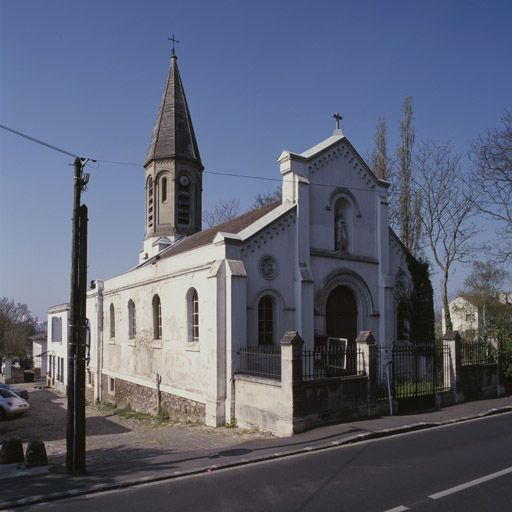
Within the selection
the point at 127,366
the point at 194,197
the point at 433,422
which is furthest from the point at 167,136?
the point at 433,422

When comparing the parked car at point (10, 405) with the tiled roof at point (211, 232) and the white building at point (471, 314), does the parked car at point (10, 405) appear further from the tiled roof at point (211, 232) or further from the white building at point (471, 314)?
the white building at point (471, 314)

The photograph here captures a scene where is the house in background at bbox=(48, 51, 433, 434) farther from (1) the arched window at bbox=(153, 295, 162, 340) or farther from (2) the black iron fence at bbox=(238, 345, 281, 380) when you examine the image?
(2) the black iron fence at bbox=(238, 345, 281, 380)

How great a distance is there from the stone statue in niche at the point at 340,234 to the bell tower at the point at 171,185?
12215 millimetres

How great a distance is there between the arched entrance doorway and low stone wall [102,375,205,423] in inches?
227

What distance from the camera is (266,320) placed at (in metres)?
18.2

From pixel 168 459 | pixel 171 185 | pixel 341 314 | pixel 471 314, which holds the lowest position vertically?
pixel 168 459

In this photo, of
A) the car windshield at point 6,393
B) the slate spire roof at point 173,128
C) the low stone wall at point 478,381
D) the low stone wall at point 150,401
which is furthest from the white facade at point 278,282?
the slate spire roof at point 173,128

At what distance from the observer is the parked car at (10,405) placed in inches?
928

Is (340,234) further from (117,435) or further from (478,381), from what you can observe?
(117,435)

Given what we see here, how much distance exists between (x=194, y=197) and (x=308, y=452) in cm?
2211

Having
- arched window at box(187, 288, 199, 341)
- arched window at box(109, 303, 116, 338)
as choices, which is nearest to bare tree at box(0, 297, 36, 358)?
arched window at box(109, 303, 116, 338)

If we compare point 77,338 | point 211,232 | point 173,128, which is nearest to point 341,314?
point 211,232

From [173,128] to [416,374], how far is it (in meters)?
21.8

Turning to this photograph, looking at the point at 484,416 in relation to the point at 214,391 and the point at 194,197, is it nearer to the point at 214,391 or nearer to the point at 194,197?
the point at 214,391
